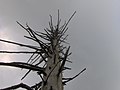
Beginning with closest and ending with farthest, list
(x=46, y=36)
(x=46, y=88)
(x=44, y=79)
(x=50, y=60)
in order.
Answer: (x=46, y=88) → (x=44, y=79) → (x=50, y=60) → (x=46, y=36)

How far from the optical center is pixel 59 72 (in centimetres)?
603

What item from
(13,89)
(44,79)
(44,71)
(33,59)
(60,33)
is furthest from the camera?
(60,33)

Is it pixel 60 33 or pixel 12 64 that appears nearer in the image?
pixel 12 64

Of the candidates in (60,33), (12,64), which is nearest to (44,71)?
(12,64)

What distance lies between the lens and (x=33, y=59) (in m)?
8.92

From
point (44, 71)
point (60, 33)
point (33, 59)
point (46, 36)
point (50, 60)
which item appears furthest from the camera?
point (60, 33)

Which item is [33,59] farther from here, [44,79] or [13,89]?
[13,89]

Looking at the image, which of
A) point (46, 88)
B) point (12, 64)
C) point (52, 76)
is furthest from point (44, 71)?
point (12, 64)

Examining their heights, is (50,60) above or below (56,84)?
above

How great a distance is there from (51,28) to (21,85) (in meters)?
7.52

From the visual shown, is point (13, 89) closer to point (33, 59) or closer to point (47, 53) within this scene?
point (47, 53)

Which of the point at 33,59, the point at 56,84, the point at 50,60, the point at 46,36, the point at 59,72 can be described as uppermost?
the point at 46,36

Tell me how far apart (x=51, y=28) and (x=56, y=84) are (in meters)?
6.79

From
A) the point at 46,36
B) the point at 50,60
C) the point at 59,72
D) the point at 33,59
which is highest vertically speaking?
the point at 46,36
